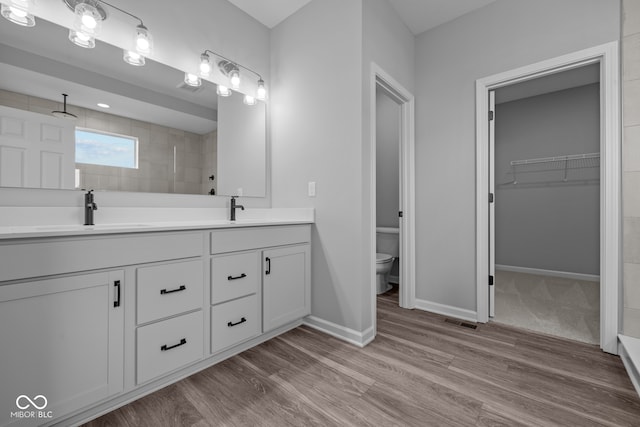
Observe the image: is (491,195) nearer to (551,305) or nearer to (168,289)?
(551,305)

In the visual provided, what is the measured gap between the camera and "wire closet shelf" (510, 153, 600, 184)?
3.54 meters

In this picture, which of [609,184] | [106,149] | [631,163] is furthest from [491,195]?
[106,149]

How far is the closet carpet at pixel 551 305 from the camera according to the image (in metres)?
2.16

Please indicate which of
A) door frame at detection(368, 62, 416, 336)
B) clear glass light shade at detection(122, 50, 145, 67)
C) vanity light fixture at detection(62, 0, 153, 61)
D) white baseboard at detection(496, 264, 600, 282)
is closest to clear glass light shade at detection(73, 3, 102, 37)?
vanity light fixture at detection(62, 0, 153, 61)

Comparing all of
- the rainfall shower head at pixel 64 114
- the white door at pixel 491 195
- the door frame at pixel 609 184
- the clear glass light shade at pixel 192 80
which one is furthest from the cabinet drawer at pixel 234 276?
→ the door frame at pixel 609 184

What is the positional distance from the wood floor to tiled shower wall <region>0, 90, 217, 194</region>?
1.22 m

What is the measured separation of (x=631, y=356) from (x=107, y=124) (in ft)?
10.9

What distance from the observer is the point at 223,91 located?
7.22 feet

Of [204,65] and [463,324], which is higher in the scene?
[204,65]

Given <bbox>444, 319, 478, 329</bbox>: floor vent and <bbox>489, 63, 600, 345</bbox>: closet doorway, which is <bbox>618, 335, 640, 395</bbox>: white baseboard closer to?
<bbox>444, 319, 478, 329</bbox>: floor vent

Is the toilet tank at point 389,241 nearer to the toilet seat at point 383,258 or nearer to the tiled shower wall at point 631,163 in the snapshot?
the toilet seat at point 383,258

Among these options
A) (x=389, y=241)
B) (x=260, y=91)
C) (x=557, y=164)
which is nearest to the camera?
(x=260, y=91)

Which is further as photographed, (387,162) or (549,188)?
(549,188)

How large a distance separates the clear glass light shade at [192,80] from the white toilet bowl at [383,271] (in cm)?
225
